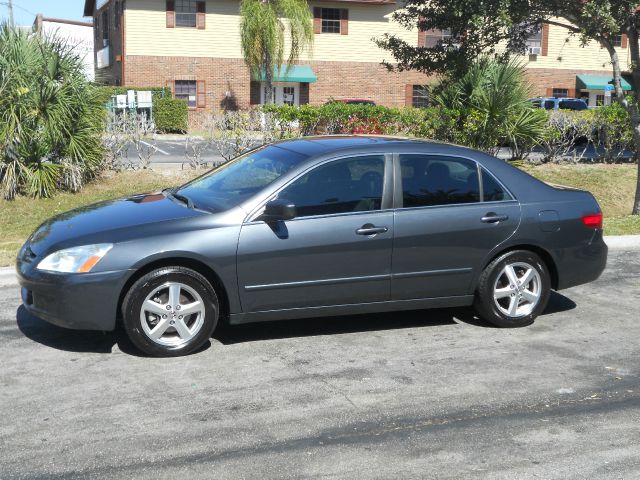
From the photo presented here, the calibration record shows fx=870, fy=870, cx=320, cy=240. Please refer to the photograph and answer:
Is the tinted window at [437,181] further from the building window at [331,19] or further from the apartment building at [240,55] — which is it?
the building window at [331,19]

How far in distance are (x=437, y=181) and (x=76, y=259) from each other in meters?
2.87

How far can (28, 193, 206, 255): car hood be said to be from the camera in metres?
6.25

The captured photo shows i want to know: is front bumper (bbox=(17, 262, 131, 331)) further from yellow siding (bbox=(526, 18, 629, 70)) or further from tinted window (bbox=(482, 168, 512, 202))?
yellow siding (bbox=(526, 18, 629, 70))

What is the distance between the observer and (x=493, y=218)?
7016 mm

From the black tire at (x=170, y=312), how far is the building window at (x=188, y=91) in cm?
3345

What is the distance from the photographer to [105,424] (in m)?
5.06

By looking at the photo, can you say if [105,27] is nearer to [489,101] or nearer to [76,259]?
[489,101]

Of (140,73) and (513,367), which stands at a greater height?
(140,73)

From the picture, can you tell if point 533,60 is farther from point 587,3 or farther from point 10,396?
point 10,396

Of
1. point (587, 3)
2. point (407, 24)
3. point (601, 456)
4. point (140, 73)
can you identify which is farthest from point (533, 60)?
point (601, 456)

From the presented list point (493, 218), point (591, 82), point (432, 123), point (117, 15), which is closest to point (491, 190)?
point (493, 218)

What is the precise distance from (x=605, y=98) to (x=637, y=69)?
32.1 metres

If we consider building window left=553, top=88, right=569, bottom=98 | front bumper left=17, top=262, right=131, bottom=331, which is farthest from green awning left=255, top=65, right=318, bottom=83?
front bumper left=17, top=262, right=131, bottom=331

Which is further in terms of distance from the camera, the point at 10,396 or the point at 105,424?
the point at 10,396
